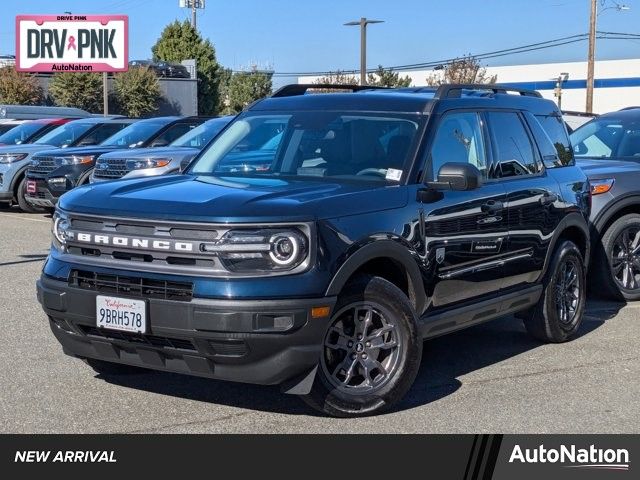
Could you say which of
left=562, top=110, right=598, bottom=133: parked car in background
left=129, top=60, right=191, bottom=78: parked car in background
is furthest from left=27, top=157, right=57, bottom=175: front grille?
left=129, top=60, right=191, bottom=78: parked car in background

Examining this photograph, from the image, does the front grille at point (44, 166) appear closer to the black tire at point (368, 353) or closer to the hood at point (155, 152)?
the hood at point (155, 152)

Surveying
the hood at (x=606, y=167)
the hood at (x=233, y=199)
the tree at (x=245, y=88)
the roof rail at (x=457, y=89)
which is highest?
the tree at (x=245, y=88)

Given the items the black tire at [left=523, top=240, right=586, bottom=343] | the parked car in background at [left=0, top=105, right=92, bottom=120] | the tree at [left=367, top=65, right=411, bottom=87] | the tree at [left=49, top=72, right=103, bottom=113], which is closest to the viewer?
the black tire at [left=523, top=240, right=586, bottom=343]

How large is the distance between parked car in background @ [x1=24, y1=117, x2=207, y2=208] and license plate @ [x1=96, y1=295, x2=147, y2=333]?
10203 mm

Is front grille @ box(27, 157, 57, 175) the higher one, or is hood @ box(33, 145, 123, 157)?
hood @ box(33, 145, 123, 157)

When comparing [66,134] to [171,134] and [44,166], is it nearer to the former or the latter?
[44,166]

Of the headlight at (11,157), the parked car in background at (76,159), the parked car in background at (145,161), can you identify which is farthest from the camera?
the headlight at (11,157)

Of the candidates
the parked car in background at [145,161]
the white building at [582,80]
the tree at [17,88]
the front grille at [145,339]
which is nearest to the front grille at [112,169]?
the parked car in background at [145,161]

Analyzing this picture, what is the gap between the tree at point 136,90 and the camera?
4578cm

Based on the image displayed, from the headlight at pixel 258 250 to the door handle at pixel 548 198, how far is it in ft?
9.05

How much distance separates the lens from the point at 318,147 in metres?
6.67

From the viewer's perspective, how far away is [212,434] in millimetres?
5453

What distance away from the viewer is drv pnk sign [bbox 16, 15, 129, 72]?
37.6 m

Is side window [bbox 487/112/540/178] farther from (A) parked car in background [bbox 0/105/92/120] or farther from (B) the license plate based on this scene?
(A) parked car in background [bbox 0/105/92/120]
